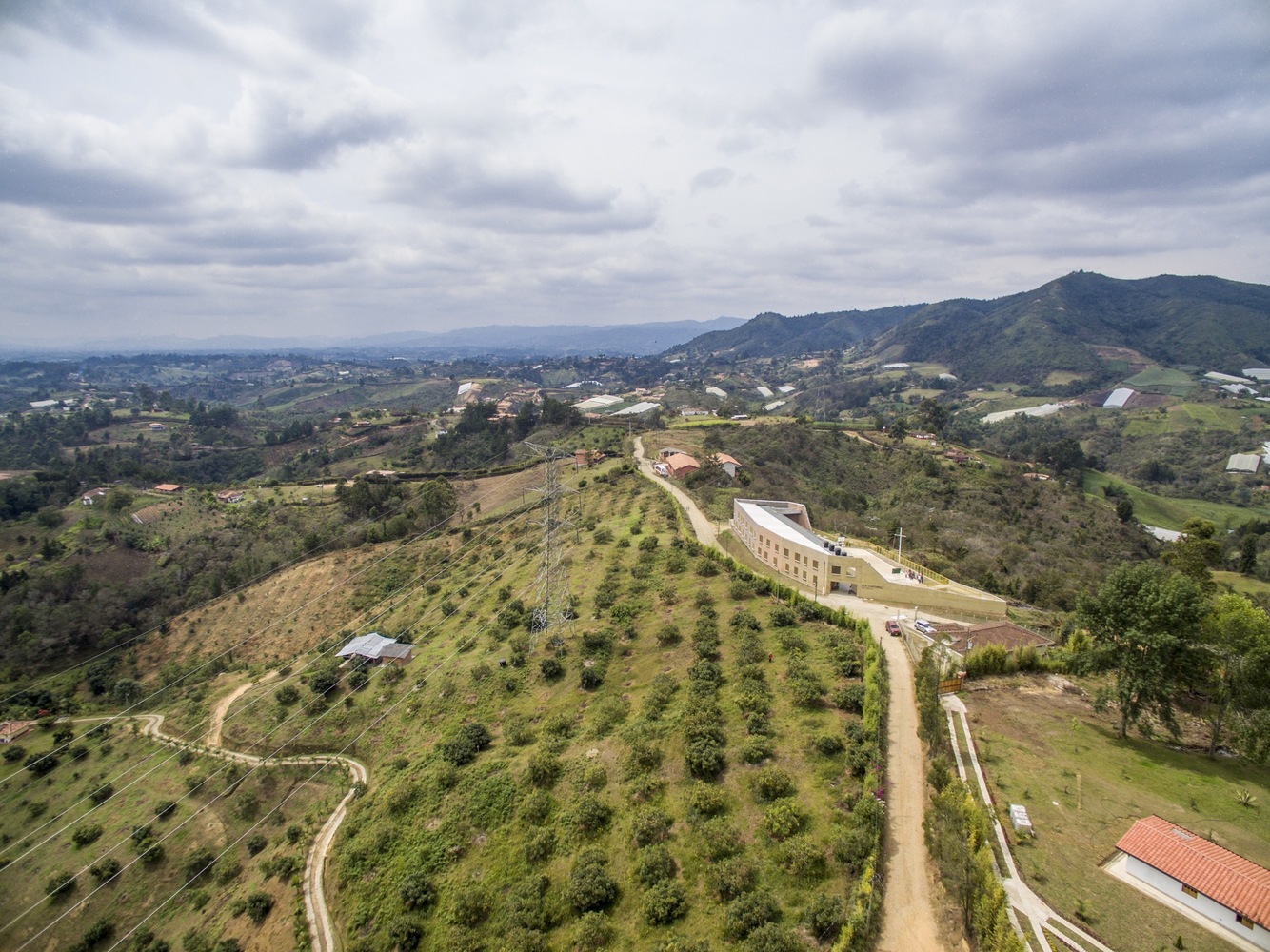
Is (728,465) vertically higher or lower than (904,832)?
higher

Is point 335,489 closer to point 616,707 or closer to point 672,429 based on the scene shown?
point 672,429

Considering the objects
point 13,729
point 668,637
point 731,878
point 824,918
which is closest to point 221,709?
point 13,729

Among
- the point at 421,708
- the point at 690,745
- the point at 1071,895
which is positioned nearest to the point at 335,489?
the point at 421,708

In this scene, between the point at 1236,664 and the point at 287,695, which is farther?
the point at 287,695

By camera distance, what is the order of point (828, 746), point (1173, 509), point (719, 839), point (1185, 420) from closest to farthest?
point (719, 839), point (828, 746), point (1173, 509), point (1185, 420)

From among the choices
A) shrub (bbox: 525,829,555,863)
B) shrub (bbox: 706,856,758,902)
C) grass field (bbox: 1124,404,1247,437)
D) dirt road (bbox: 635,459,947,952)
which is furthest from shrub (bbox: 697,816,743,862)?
grass field (bbox: 1124,404,1247,437)

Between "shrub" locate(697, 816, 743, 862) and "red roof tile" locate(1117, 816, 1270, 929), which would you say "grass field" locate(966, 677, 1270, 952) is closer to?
"red roof tile" locate(1117, 816, 1270, 929)

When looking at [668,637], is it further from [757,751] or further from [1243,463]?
[1243,463]

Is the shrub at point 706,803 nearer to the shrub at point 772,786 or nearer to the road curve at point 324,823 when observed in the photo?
the shrub at point 772,786
